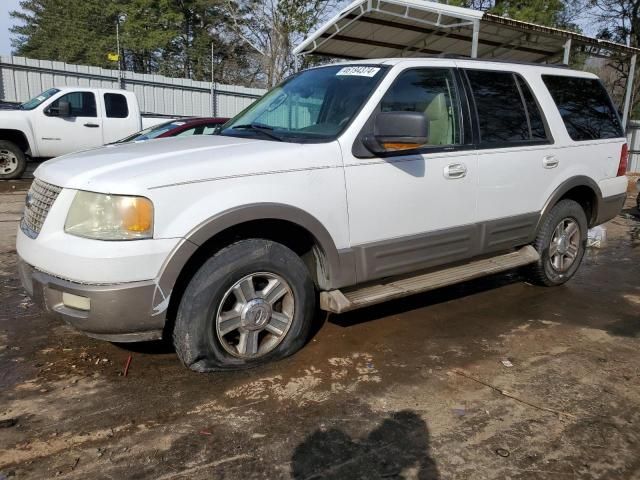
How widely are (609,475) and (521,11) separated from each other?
58.3 feet

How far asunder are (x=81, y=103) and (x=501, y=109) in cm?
1058

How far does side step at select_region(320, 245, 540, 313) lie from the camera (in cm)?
354

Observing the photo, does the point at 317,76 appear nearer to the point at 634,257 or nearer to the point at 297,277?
the point at 297,277

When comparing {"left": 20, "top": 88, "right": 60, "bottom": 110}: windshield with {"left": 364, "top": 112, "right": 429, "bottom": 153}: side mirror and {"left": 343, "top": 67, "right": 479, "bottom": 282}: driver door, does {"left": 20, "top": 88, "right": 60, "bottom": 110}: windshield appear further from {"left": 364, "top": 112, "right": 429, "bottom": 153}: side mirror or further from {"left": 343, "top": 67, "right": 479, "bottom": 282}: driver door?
{"left": 364, "top": 112, "right": 429, "bottom": 153}: side mirror

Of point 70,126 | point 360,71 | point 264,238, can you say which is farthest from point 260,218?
point 70,126

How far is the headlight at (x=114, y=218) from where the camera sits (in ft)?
9.11

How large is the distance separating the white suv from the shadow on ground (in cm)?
86

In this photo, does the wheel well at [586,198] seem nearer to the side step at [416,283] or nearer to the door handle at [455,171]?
the side step at [416,283]

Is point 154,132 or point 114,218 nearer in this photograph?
point 114,218

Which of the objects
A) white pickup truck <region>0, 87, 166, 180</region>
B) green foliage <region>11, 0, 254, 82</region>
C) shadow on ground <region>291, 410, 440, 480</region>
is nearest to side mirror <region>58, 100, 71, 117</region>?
white pickup truck <region>0, 87, 166, 180</region>

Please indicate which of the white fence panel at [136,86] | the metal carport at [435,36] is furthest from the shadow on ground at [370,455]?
the white fence panel at [136,86]

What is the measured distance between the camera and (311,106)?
409cm

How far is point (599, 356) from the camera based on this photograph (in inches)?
148

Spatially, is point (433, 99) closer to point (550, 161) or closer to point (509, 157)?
point (509, 157)
